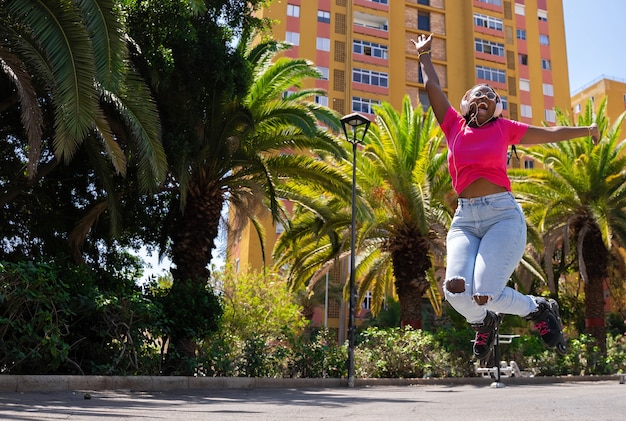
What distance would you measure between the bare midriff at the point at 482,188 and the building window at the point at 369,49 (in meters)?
49.0

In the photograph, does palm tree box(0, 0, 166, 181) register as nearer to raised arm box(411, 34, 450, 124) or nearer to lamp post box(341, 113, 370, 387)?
lamp post box(341, 113, 370, 387)

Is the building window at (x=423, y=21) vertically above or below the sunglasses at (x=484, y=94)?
above

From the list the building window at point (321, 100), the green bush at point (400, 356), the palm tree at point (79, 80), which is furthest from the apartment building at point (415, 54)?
the palm tree at point (79, 80)

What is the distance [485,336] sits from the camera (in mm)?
3891

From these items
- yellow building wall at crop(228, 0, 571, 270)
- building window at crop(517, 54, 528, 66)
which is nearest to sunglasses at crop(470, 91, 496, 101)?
yellow building wall at crop(228, 0, 571, 270)

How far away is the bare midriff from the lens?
4.17m

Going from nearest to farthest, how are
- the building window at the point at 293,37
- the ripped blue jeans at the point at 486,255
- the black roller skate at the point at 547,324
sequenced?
the ripped blue jeans at the point at 486,255, the black roller skate at the point at 547,324, the building window at the point at 293,37

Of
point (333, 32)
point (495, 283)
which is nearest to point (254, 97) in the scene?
point (495, 283)

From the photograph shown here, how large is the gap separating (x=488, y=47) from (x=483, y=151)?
5606 centimetres

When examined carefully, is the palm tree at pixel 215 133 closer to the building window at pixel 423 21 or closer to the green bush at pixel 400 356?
the green bush at pixel 400 356

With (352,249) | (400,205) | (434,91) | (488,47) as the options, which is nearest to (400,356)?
(352,249)

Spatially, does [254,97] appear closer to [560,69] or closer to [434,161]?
[434,161]

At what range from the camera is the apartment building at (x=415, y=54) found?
50312 millimetres

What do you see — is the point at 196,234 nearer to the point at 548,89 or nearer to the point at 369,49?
the point at 369,49
